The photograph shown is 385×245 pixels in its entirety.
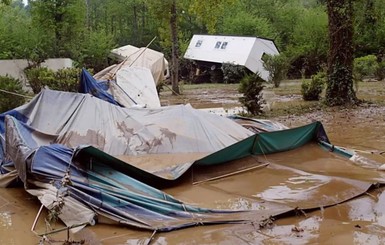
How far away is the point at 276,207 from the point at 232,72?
23.0 m

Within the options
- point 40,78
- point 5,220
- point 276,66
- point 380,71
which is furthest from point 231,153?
point 380,71

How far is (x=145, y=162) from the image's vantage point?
6.68m

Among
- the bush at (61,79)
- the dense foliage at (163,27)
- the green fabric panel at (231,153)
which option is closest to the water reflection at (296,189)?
the green fabric panel at (231,153)

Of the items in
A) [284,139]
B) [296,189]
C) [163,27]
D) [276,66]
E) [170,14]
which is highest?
[170,14]

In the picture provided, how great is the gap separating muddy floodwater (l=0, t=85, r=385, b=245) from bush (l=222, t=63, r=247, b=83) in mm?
19755

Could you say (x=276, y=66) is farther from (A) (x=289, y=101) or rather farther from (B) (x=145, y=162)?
(B) (x=145, y=162)

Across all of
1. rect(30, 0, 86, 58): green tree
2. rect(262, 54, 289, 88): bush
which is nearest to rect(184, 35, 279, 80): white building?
rect(262, 54, 289, 88): bush

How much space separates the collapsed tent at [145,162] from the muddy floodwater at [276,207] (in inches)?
1.7

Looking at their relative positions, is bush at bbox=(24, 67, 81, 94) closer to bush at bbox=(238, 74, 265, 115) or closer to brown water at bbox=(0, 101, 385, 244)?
bush at bbox=(238, 74, 265, 115)

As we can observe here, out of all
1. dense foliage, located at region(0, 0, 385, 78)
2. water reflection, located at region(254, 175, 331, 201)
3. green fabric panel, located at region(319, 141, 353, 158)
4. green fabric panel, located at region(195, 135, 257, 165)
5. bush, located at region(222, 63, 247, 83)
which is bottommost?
bush, located at region(222, 63, 247, 83)

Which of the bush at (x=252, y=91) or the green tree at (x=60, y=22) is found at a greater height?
the green tree at (x=60, y=22)

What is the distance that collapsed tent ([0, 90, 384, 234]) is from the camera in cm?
500

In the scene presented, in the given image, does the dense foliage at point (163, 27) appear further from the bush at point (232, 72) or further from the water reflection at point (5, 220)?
the water reflection at point (5, 220)

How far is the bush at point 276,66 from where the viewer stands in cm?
2181
